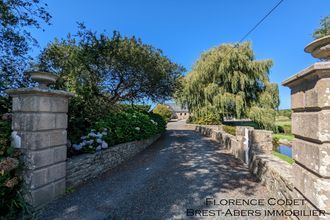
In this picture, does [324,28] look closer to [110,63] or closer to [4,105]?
[110,63]

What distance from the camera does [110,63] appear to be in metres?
9.48

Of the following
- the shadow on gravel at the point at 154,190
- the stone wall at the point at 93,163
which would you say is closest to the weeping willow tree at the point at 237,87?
the stone wall at the point at 93,163

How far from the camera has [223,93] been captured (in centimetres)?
1600

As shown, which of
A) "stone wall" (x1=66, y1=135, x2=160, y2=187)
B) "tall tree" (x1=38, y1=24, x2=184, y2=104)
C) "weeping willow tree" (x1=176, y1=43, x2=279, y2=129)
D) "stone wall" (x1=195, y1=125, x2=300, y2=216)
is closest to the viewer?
"stone wall" (x1=195, y1=125, x2=300, y2=216)

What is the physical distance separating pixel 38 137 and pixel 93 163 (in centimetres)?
190

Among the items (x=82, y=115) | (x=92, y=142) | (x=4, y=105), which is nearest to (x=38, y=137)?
(x=4, y=105)

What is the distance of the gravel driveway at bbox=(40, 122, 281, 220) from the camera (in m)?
3.13

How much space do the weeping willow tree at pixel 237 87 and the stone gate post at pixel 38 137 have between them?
12053mm

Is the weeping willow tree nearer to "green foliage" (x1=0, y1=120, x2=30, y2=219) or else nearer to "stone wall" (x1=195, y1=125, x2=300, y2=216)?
"stone wall" (x1=195, y1=125, x2=300, y2=216)

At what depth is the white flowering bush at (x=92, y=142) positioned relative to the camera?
4.86 meters

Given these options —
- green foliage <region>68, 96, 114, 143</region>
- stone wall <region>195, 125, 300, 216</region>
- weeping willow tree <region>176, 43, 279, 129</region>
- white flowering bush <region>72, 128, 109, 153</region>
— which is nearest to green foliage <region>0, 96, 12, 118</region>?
green foliage <region>68, 96, 114, 143</region>

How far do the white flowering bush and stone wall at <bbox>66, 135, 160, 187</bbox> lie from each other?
0.16 m

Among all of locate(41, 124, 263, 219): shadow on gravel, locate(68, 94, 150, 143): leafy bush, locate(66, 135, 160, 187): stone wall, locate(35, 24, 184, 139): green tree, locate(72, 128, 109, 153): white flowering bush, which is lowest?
locate(41, 124, 263, 219): shadow on gravel

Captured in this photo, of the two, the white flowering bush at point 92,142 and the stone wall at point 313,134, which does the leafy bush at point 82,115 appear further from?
the stone wall at point 313,134
